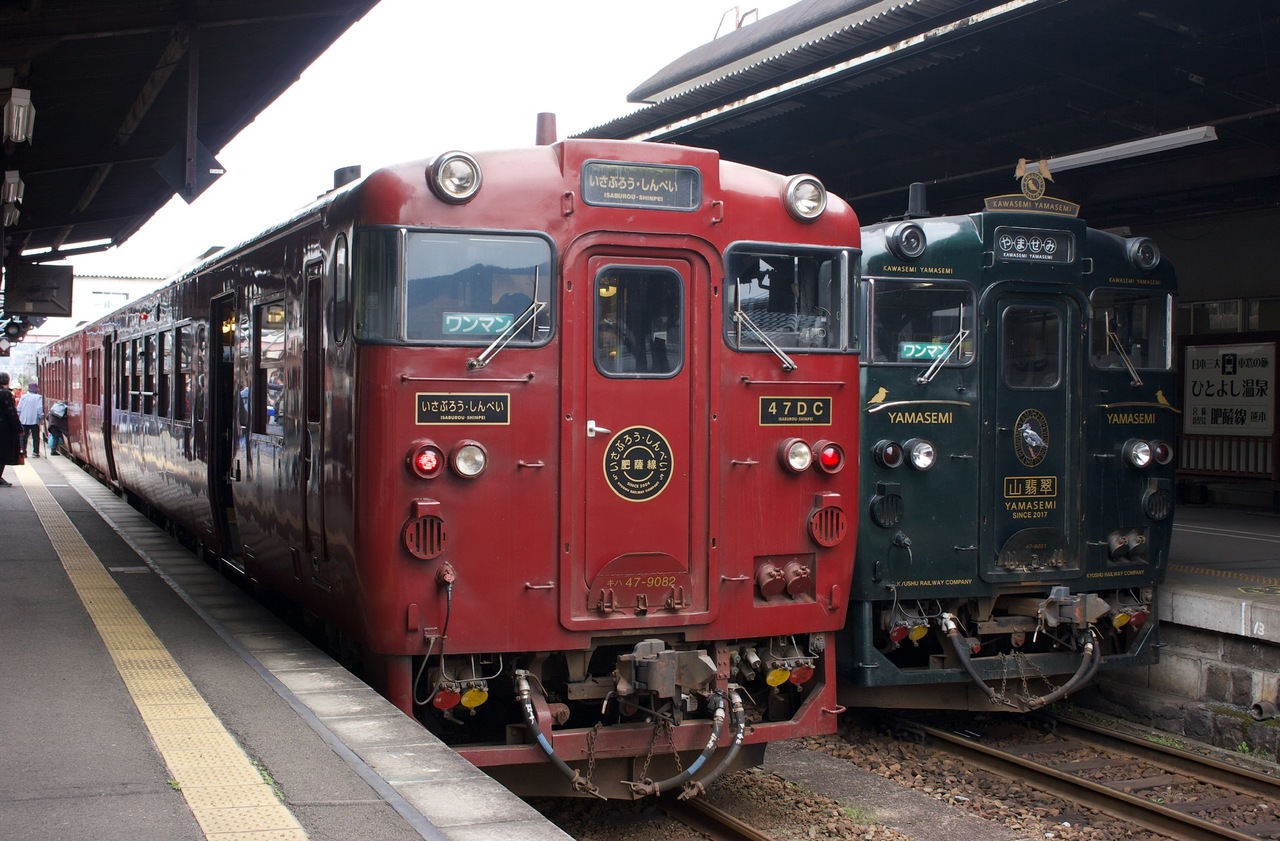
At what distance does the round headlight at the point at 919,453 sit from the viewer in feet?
25.7

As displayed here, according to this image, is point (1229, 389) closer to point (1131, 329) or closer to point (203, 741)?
point (1131, 329)

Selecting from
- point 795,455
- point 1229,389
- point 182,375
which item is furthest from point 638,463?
point 1229,389

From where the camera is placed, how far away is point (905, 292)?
7.95 m

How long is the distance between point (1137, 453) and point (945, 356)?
4.58 ft

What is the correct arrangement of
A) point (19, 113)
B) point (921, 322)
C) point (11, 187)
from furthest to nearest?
1. point (11, 187)
2. point (19, 113)
3. point (921, 322)

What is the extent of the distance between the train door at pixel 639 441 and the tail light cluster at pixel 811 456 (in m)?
0.41

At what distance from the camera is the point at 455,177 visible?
18.5 ft

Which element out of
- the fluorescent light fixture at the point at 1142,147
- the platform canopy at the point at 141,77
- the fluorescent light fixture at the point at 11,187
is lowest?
the fluorescent light fixture at the point at 1142,147

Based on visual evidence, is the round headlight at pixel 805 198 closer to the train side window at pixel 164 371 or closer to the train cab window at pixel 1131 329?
the train cab window at pixel 1131 329

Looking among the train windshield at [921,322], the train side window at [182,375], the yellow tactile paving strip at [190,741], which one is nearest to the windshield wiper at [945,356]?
the train windshield at [921,322]

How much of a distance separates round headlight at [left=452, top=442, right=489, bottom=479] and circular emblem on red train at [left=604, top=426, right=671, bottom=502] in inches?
22.9

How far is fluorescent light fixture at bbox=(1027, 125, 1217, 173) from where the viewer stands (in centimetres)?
915

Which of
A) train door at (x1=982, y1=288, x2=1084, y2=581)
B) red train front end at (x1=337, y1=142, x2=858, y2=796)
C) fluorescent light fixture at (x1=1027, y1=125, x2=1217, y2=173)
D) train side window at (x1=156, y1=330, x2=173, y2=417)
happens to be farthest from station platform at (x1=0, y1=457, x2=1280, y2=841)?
fluorescent light fixture at (x1=1027, y1=125, x2=1217, y2=173)

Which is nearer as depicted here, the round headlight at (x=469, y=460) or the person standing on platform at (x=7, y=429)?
the round headlight at (x=469, y=460)
